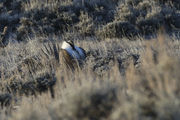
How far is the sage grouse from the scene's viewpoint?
6894 millimetres

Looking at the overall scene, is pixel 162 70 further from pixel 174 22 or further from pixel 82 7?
pixel 82 7

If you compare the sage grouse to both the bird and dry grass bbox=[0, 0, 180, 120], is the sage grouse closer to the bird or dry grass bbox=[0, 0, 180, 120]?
dry grass bbox=[0, 0, 180, 120]

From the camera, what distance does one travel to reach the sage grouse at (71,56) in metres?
6.89

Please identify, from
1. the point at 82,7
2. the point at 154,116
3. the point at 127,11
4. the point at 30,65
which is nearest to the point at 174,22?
the point at 127,11

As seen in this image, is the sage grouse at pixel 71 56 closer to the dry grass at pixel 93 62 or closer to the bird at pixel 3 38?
the dry grass at pixel 93 62

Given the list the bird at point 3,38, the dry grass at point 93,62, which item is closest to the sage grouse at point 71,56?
the dry grass at point 93,62

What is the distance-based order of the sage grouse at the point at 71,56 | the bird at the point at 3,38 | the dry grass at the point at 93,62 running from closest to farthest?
the dry grass at the point at 93,62
the sage grouse at the point at 71,56
the bird at the point at 3,38

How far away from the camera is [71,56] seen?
7.06 m

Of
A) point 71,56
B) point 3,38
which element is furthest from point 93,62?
point 3,38

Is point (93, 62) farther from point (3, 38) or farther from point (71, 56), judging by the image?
point (3, 38)

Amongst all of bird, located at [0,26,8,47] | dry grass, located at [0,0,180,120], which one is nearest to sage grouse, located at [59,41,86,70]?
dry grass, located at [0,0,180,120]

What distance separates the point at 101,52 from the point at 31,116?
13.4ft

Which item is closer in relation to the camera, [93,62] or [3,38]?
[93,62]

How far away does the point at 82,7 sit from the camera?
42.4ft
